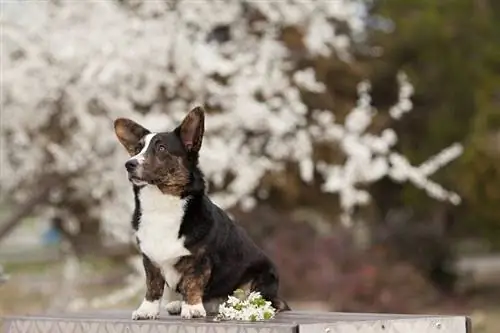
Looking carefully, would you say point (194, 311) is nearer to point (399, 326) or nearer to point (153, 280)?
point (153, 280)

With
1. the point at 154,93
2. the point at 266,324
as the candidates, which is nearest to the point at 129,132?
the point at 266,324

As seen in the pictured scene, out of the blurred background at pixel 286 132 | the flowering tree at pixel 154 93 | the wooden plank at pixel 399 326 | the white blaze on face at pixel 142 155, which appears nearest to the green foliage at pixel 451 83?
the blurred background at pixel 286 132

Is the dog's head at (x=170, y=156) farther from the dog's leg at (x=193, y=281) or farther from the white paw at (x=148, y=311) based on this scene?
the white paw at (x=148, y=311)

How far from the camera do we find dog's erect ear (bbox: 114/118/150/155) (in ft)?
15.2

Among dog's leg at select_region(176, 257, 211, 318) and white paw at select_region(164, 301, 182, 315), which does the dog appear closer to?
dog's leg at select_region(176, 257, 211, 318)

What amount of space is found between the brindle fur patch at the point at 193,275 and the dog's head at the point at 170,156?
265 millimetres

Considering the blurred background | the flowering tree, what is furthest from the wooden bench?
the flowering tree

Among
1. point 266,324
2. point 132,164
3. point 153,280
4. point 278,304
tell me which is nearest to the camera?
point 266,324

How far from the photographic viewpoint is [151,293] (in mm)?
4652

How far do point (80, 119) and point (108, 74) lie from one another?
757mm

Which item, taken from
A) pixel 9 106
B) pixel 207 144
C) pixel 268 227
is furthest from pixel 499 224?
pixel 9 106

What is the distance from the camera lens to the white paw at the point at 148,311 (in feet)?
15.3

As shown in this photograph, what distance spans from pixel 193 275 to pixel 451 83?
47.1 feet

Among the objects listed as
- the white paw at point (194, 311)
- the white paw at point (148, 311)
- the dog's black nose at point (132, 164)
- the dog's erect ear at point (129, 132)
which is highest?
the dog's erect ear at point (129, 132)
